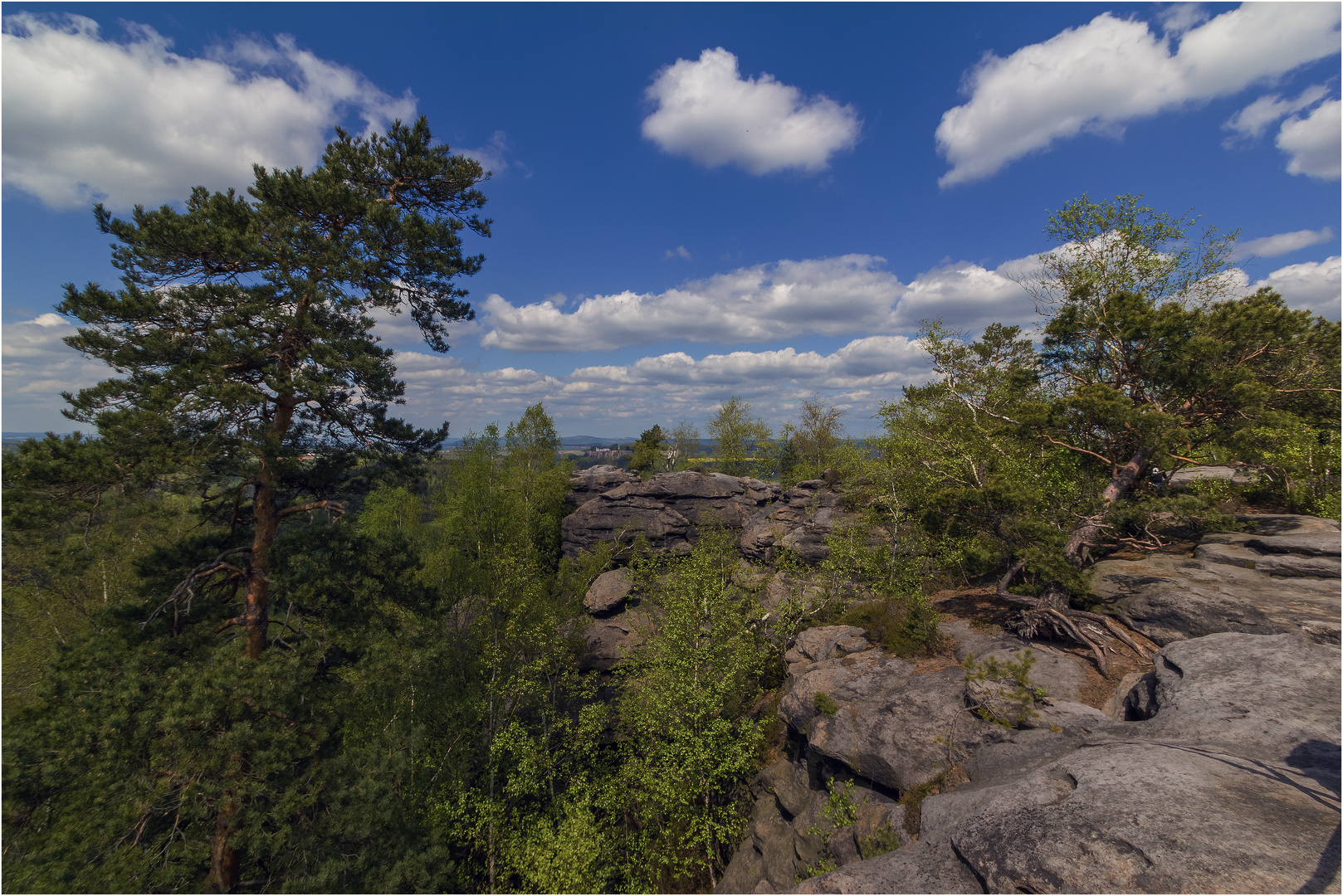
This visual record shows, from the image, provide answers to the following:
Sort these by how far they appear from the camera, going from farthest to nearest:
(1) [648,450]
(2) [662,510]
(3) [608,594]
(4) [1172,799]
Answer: (1) [648,450] → (2) [662,510] → (3) [608,594] → (4) [1172,799]

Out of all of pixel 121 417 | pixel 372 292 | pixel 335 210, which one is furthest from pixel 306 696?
pixel 335 210

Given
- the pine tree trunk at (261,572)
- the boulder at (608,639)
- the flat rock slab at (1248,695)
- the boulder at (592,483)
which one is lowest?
the boulder at (608,639)

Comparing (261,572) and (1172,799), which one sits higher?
(261,572)

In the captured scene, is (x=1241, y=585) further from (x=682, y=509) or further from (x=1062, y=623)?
(x=682, y=509)

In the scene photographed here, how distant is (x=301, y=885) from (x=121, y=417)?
10552 millimetres

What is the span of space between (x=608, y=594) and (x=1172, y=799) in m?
26.2

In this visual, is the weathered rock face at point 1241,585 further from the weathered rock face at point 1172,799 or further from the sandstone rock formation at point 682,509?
the sandstone rock formation at point 682,509

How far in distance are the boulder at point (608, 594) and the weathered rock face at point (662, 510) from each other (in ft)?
16.7

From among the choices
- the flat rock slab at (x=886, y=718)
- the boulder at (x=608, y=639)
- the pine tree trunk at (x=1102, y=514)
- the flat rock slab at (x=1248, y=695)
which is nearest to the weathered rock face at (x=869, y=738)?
the flat rock slab at (x=886, y=718)

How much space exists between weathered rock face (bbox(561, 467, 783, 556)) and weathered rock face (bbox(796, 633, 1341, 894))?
2709cm

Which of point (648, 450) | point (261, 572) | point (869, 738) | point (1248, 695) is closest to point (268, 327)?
point (261, 572)

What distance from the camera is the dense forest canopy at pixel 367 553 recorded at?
859 cm

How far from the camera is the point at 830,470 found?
1406 inches

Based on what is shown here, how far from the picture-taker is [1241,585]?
9945 mm
